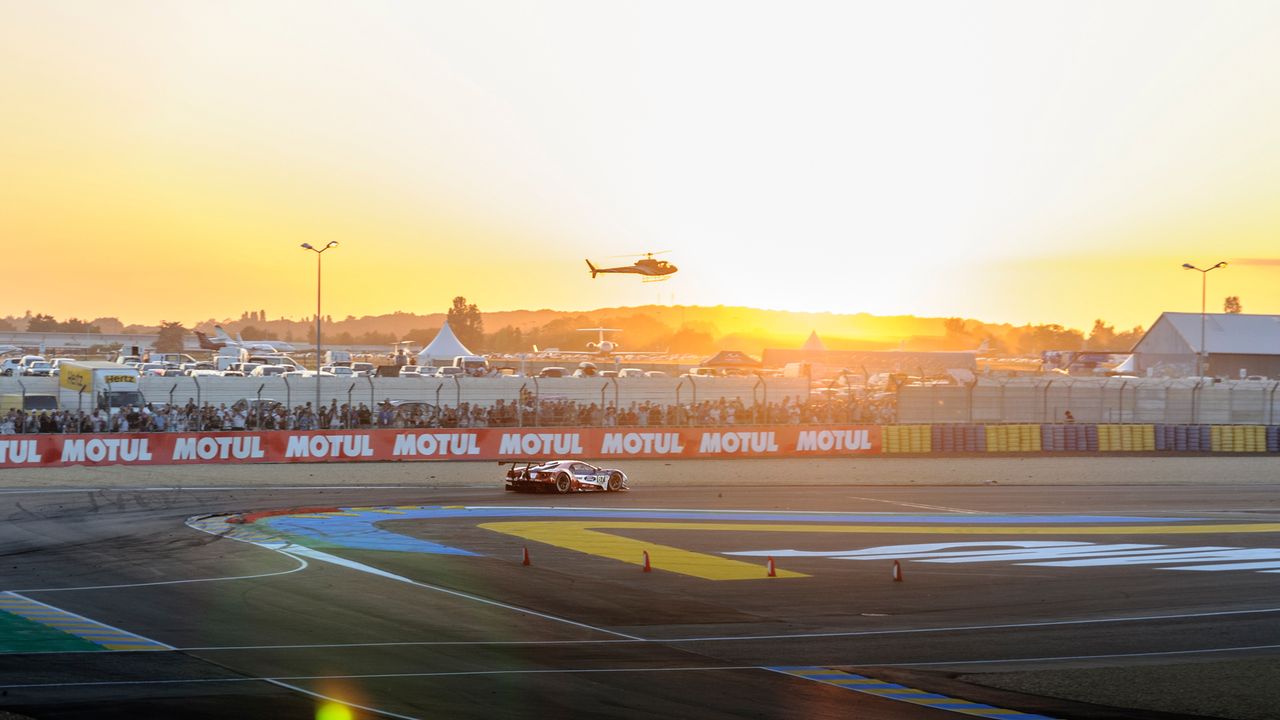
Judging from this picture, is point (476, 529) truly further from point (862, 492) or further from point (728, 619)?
point (862, 492)

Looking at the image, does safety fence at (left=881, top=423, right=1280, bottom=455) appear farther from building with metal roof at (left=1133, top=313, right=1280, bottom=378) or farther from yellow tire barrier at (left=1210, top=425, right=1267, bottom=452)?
building with metal roof at (left=1133, top=313, right=1280, bottom=378)

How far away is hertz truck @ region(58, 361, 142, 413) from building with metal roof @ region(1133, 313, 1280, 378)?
68401 mm

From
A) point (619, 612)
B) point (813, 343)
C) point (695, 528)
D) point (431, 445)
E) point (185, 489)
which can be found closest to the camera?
point (619, 612)

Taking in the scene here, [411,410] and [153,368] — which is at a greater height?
[153,368]

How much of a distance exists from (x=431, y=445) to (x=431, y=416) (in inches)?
62.8

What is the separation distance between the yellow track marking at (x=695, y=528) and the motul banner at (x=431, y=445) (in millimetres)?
13567

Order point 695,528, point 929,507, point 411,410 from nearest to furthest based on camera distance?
point 695,528 < point 929,507 < point 411,410

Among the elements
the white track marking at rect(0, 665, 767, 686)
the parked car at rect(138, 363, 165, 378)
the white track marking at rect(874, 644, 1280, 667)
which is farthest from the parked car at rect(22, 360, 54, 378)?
the white track marking at rect(874, 644, 1280, 667)

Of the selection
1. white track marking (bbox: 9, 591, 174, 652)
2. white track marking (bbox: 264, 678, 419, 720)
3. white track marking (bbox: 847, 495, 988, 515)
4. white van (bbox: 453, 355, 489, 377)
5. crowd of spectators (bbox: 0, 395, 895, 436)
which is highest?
white van (bbox: 453, 355, 489, 377)

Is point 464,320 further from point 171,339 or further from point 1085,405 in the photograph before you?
point 1085,405

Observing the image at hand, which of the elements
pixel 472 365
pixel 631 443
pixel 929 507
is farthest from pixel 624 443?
pixel 472 365

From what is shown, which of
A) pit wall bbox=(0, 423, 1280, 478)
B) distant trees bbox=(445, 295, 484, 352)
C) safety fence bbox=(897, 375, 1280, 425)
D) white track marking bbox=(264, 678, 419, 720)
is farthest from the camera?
distant trees bbox=(445, 295, 484, 352)

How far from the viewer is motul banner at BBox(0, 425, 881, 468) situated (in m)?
35.2

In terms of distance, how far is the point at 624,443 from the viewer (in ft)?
133
